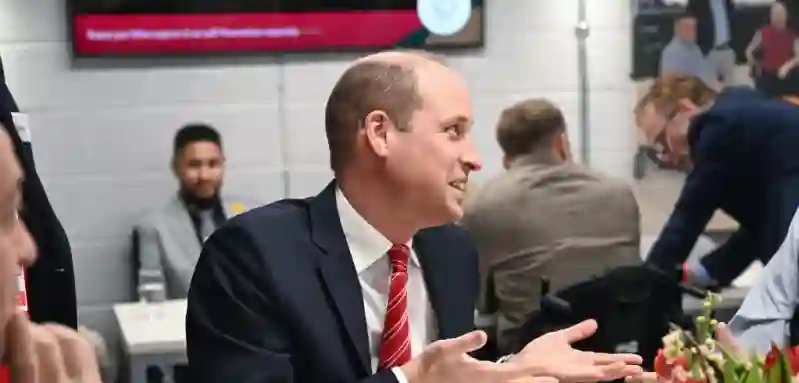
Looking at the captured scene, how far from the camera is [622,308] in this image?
3.78 m

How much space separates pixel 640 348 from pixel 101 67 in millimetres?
2261

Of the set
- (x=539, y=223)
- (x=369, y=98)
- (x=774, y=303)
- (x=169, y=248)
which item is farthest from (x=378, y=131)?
(x=169, y=248)

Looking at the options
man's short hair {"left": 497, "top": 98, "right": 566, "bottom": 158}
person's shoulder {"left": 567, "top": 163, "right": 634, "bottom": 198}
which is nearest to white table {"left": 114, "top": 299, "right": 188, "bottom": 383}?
man's short hair {"left": 497, "top": 98, "right": 566, "bottom": 158}

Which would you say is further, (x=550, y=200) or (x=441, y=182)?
(x=550, y=200)

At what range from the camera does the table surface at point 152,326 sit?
353 centimetres

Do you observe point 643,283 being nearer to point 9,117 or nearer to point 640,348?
point 640,348

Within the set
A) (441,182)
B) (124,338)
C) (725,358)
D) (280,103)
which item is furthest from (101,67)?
(725,358)

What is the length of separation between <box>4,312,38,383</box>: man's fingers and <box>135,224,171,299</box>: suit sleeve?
380 centimetres

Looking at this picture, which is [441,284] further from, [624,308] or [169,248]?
[169,248]

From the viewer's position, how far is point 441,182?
1759 mm

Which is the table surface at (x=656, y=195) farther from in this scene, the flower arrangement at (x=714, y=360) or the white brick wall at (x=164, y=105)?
→ the flower arrangement at (x=714, y=360)

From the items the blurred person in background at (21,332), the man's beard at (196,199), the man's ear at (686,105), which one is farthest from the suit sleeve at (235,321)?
the man's ear at (686,105)

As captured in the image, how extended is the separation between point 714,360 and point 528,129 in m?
2.85

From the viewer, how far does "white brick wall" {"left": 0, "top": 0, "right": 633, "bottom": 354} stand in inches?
177
